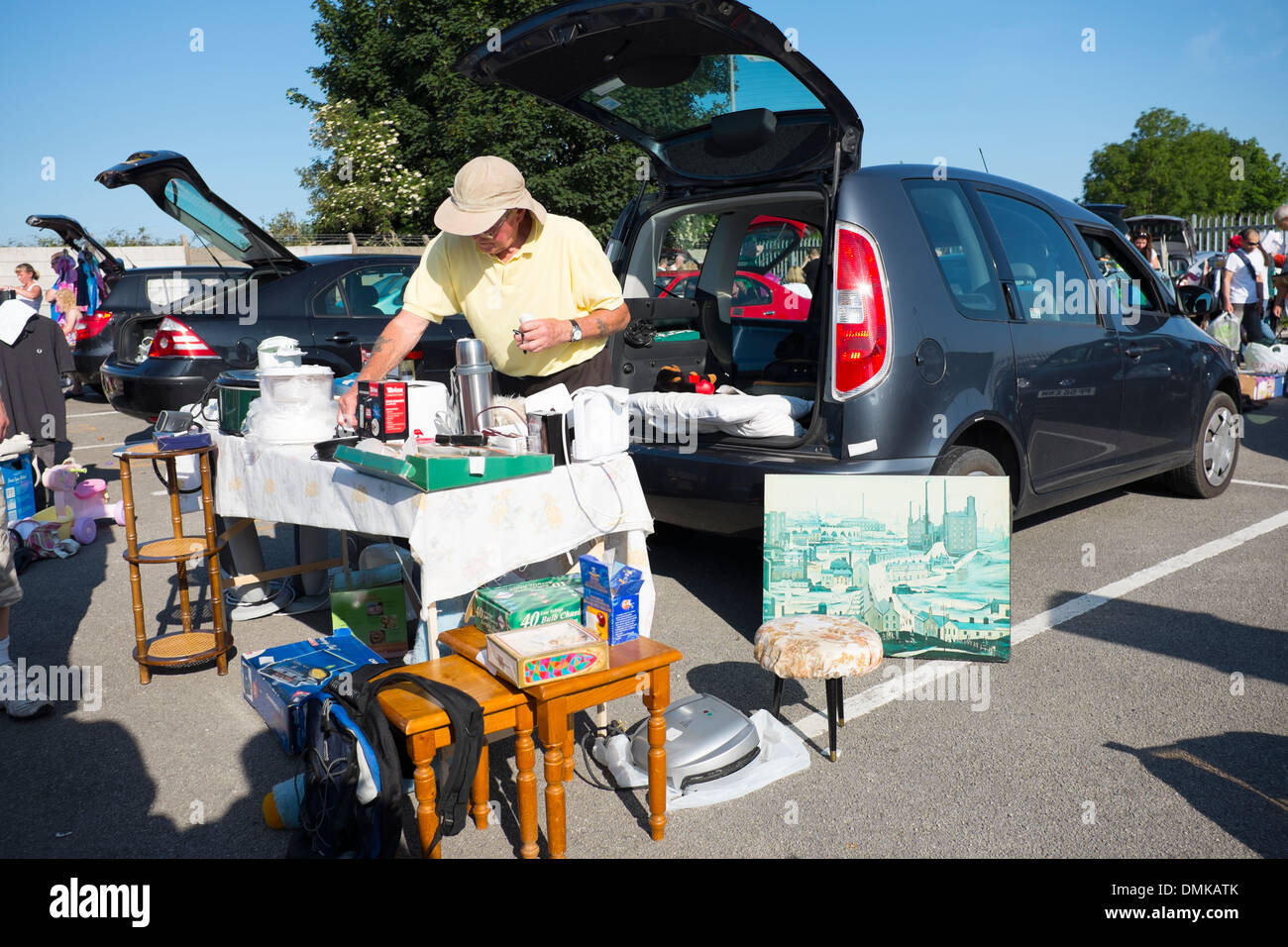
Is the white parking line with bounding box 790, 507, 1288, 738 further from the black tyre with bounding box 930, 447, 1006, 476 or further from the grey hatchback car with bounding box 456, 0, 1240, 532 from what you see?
the black tyre with bounding box 930, 447, 1006, 476

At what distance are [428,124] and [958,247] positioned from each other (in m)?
28.2

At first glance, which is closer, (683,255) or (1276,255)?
(683,255)

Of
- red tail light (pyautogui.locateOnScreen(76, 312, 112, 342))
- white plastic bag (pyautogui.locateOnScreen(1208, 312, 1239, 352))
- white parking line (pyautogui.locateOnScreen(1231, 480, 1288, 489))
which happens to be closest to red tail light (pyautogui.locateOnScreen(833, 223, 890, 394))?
white parking line (pyautogui.locateOnScreen(1231, 480, 1288, 489))

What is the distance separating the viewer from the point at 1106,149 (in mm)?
64312

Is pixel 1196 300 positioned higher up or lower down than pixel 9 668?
higher up

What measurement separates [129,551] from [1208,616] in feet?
14.8

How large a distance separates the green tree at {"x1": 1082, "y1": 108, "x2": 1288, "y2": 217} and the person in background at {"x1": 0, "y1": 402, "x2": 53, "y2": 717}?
201 ft

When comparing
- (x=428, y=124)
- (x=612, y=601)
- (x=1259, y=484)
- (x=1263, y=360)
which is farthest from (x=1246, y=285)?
(x=428, y=124)

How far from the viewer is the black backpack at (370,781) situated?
2312 mm

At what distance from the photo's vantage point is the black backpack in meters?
2.31

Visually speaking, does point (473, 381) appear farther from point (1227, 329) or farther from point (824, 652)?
point (1227, 329)

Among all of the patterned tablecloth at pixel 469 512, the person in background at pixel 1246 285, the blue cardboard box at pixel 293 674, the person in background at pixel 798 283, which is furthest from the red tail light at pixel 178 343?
the person in background at pixel 1246 285

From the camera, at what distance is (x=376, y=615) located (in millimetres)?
3836

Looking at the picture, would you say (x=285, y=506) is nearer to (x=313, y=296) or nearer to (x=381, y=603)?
(x=381, y=603)
